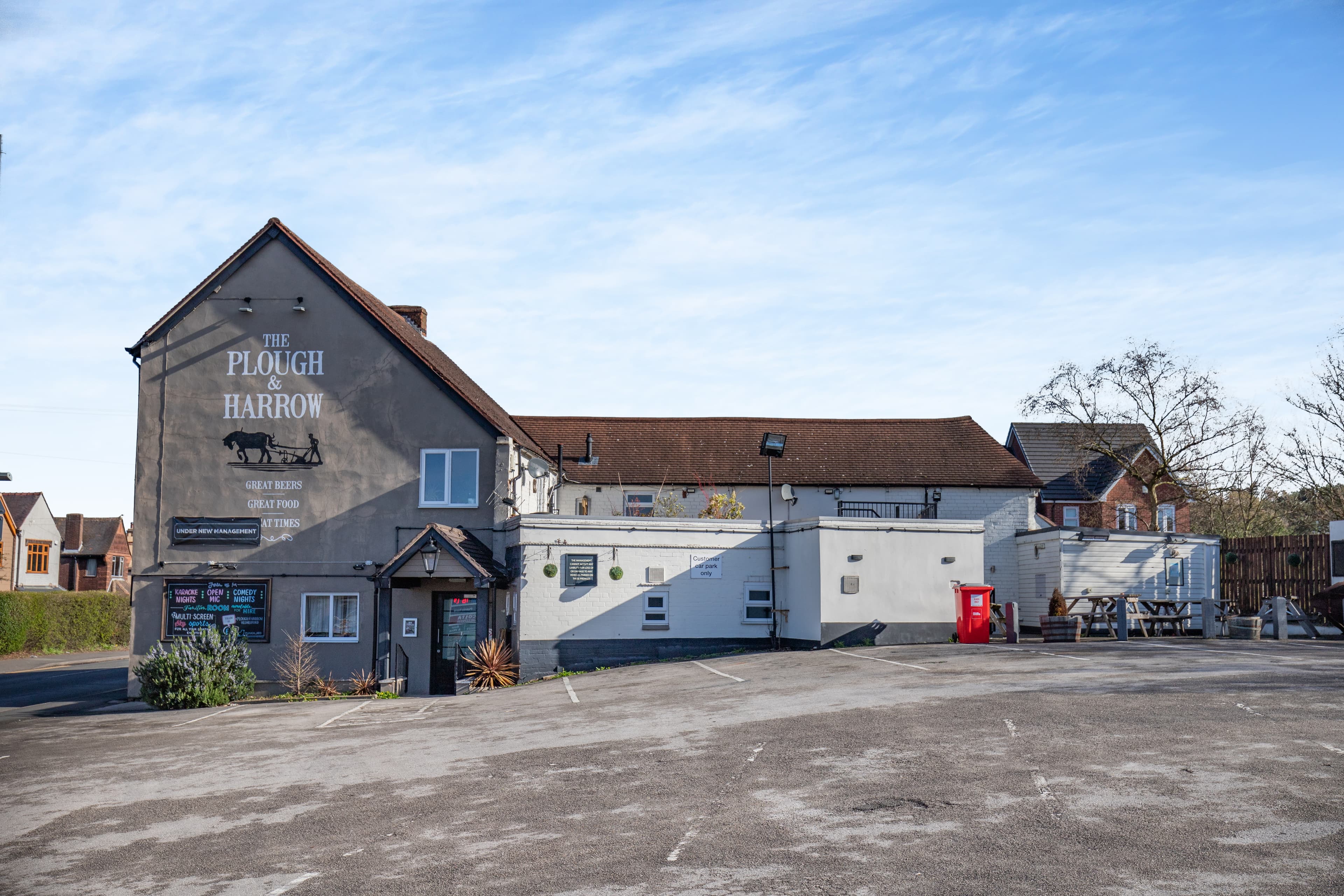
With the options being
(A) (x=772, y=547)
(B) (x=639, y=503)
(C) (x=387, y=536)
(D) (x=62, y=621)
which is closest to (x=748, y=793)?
(A) (x=772, y=547)

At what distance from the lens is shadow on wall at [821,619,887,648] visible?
25.6 metres

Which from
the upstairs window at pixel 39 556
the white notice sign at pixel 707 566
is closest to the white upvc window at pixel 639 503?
the white notice sign at pixel 707 566

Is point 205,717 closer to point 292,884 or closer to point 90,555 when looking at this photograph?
point 292,884

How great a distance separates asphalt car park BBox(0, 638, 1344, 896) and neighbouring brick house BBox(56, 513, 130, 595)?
→ 181ft

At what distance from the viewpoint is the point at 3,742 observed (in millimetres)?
18484

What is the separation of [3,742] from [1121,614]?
2409 centimetres

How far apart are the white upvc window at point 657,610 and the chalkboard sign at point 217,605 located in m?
9.39

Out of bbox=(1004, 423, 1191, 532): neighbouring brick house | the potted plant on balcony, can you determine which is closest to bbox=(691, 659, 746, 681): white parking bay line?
the potted plant on balcony

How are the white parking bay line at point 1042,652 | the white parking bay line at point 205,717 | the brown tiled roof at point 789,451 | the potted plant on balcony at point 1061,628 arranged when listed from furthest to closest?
the brown tiled roof at point 789,451 < the potted plant on balcony at point 1061,628 < the white parking bay line at point 1042,652 < the white parking bay line at point 205,717

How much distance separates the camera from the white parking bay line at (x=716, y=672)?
2066cm

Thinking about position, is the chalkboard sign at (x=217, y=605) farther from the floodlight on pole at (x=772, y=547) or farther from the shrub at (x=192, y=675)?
the floodlight on pole at (x=772, y=547)

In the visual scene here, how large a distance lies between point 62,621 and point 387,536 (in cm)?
2836

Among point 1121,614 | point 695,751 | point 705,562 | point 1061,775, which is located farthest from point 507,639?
point 1061,775

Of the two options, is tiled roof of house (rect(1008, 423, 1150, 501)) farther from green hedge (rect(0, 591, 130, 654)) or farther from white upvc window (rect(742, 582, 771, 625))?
green hedge (rect(0, 591, 130, 654))
